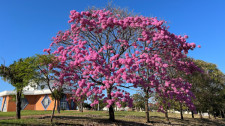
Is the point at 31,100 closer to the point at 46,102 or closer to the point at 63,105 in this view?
the point at 46,102

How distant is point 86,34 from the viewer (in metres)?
18.5

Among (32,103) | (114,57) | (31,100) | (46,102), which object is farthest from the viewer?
(31,100)

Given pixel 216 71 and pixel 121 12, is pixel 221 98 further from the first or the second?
pixel 121 12

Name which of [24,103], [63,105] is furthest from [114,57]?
[24,103]

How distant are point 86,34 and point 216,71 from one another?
35.8 m

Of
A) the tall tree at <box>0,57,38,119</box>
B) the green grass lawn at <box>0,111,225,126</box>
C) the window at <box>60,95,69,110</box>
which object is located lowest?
the window at <box>60,95,69,110</box>

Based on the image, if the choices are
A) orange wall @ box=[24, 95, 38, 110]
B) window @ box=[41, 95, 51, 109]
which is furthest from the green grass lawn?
orange wall @ box=[24, 95, 38, 110]

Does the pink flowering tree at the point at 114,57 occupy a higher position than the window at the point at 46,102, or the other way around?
the pink flowering tree at the point at 114,57

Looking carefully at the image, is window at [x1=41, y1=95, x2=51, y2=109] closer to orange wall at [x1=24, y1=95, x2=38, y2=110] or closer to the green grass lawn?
orange wall at [x1=24, y1=95, x2=38, y2=110]

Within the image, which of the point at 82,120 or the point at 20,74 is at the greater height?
the point at 20,74

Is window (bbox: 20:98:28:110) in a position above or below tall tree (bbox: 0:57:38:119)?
below

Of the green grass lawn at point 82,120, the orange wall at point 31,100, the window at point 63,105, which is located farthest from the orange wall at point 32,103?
the green grass lawn at point 82,120

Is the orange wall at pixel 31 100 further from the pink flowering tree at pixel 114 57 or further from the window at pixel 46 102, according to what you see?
the pink flowering tree at pixel 114 57

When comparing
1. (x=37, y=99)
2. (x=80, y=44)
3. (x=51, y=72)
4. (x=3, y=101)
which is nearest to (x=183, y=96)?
(x=80, y=44)
